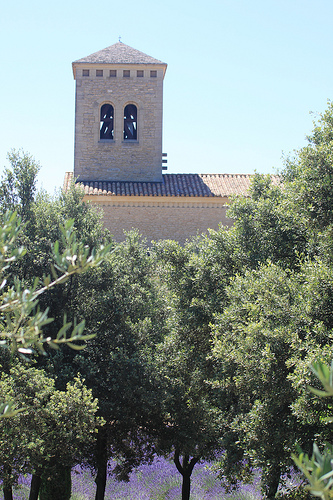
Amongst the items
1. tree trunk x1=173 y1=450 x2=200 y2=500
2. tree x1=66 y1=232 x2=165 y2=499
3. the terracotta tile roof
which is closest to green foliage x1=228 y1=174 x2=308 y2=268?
tree x1=66 y1=232 x2=165 y2=499

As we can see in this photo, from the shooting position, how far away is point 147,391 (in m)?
13.0

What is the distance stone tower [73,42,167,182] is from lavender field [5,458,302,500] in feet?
46.5

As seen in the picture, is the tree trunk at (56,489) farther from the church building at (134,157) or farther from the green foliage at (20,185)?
the church building at (134,157)

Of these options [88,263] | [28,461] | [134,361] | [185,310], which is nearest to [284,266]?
[185,310]

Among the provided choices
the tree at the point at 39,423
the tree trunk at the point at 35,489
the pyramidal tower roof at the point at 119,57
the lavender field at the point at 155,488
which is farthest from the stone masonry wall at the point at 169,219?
the tree at the point at 39,423

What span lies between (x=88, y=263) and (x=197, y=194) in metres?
23.2

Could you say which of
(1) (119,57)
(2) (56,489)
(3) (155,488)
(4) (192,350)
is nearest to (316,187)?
(4) (192,350)

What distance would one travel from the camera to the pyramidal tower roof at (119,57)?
29.4 meters

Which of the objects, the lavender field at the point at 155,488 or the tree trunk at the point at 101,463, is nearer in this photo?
the tree trunk at the point at 101,463

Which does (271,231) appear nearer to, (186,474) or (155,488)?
(186,474)

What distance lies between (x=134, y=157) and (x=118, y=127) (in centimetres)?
175

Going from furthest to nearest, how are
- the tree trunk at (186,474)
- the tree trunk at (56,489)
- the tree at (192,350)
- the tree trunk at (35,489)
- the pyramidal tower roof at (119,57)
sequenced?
the pyramidal tower roof at (119,57), the tree trunk at (186,474), the tree trunk at (56,489), the tree trunk at (35,489), the tree at (192,350)

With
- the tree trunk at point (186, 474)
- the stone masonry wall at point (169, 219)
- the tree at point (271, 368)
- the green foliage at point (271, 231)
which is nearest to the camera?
the tree at point (271, 368)

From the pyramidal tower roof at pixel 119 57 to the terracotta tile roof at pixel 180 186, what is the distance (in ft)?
19.4
